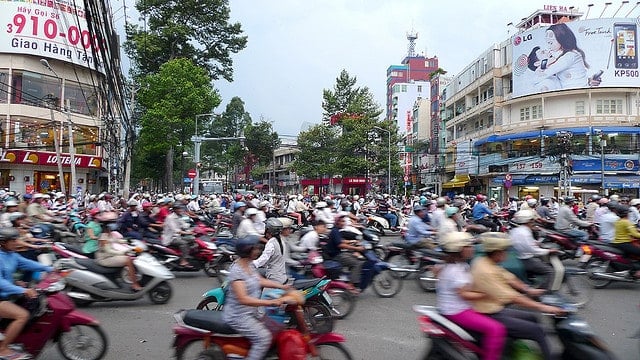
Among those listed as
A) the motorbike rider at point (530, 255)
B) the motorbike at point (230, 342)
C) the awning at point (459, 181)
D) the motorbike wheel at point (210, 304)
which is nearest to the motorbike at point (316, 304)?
the motorbike wheel at point (210, 304)

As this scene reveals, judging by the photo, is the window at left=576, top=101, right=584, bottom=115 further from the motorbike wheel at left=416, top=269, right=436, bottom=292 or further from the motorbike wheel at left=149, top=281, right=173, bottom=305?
the motorbike wheel at left=149, top=281, right=173, bottom=305

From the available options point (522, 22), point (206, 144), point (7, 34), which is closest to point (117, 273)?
point (7, 34)

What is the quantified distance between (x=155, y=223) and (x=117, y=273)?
4775mm

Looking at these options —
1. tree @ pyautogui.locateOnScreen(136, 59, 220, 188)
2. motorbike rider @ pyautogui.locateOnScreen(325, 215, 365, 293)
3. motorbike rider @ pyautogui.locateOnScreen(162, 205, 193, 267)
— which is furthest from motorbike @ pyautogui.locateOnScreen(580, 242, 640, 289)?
tree @ pyautogui.locateOnScreen(136, 59, 220, 188)

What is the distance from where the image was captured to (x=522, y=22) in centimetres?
4269

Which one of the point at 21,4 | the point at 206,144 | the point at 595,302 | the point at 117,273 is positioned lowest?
the point at 595,302

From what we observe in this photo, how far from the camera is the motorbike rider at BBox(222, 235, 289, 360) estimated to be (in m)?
4.05

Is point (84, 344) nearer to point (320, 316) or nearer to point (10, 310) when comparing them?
point (10, 310)

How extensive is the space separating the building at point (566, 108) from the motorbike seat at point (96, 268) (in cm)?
2826

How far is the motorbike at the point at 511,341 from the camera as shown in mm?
4023

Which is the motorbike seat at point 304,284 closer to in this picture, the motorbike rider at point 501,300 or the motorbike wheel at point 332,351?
the motorbike wheel at point 332,351

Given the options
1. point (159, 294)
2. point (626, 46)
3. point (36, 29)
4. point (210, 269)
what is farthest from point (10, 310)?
point (626, 46)

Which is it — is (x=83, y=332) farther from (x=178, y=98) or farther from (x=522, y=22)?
(x=522, y=22)

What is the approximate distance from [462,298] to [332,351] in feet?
→ 3.89
